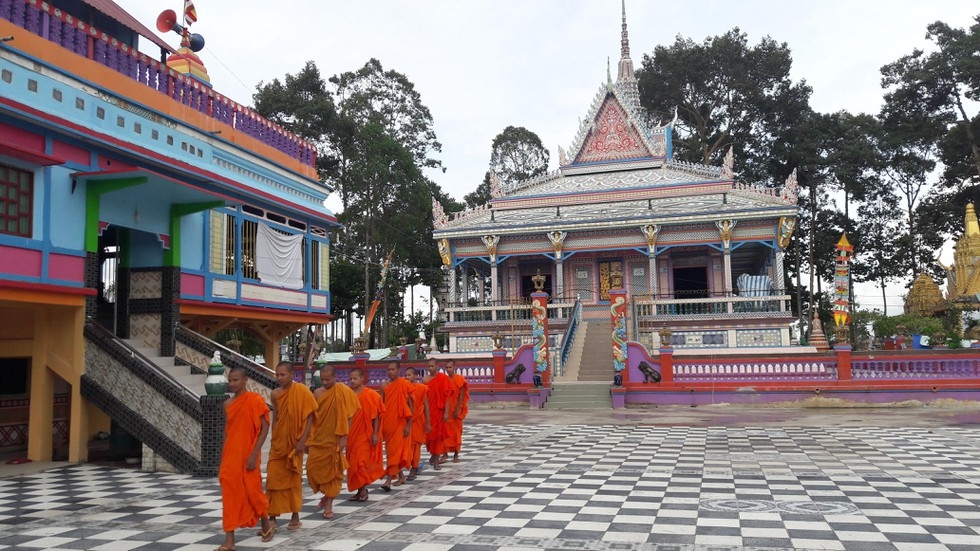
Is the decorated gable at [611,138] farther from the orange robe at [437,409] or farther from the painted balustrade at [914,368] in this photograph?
the orange robe at [437,409]

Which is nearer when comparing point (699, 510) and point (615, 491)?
point (699, 510)

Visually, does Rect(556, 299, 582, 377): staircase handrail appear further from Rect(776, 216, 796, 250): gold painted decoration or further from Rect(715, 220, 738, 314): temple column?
Rect(776, 216, 796, 250): gold painted decoration

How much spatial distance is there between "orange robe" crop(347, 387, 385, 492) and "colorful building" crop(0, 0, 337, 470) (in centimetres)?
295

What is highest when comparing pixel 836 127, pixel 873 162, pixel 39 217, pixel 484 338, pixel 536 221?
pixel 836 127

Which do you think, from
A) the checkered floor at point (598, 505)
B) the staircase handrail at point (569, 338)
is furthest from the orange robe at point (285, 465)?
the staircase handrail at point (569, 338)

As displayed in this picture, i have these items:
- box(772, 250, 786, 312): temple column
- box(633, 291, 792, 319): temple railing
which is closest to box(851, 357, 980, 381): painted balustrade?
box(633, 291, 792, 319): temple railing

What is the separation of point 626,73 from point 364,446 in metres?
33.3

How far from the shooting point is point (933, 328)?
2158 cm

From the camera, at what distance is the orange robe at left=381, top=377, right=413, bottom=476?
777 centimetres

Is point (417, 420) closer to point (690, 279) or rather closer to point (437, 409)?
point (437, 409)

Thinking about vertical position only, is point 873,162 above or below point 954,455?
above

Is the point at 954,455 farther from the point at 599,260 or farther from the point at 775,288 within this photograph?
the point at 599,260

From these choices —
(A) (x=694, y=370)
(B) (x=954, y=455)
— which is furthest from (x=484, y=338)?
(B) (x=954, y=455)

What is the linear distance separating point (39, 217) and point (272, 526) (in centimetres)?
619
